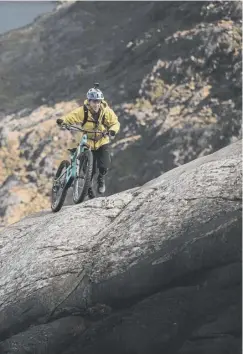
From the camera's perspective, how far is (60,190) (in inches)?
572

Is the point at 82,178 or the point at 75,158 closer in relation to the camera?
the point at 82,178

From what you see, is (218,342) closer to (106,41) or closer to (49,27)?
(106,41)

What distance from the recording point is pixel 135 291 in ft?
30.4

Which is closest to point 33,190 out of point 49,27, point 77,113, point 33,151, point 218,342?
point 33,151

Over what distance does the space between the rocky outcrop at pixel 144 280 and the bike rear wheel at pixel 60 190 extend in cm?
247

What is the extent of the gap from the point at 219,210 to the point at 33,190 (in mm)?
27987

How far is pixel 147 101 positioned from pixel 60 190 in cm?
2473

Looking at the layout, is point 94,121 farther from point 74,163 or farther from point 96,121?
point 74,163

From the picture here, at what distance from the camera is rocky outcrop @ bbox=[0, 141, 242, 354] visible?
8719 millimetres

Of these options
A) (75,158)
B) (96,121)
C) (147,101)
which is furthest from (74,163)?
(147,101)

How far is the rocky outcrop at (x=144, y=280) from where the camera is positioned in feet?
28.6

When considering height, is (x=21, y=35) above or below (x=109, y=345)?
above

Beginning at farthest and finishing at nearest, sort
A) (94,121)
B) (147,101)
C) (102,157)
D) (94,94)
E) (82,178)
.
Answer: (147,101) < (102,157) < (94,121) < (82,178) < (94,94)

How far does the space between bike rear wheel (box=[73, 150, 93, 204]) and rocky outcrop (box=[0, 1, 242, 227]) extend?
59.3 feet
